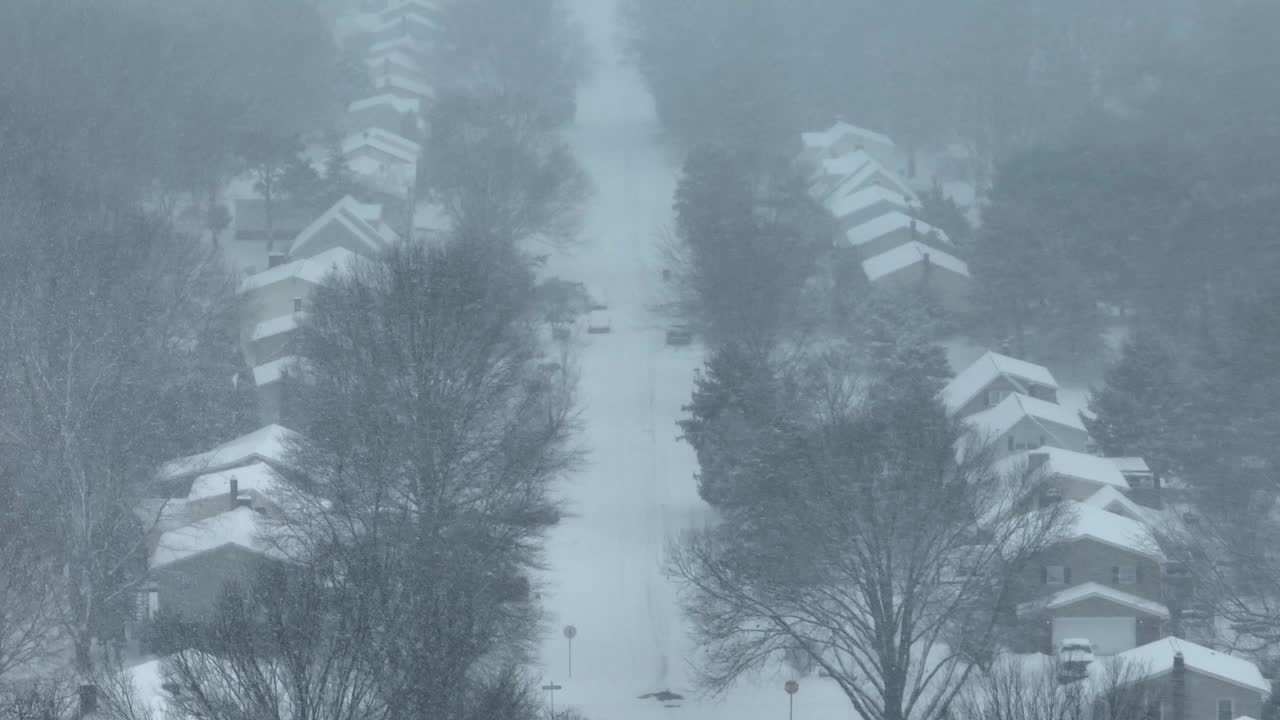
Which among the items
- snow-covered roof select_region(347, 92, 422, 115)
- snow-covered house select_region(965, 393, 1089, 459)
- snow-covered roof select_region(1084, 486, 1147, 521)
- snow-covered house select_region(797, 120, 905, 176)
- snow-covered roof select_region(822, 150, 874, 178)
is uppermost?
snow-covered roof select_region(347, 92, 422, 115)

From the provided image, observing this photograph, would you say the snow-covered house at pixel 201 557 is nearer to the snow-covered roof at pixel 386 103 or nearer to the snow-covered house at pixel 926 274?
the snow-covered house at pixel 926 274

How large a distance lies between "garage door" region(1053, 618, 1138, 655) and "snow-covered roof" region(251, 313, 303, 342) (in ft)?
46.6

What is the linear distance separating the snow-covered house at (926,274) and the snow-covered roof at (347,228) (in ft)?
32.0

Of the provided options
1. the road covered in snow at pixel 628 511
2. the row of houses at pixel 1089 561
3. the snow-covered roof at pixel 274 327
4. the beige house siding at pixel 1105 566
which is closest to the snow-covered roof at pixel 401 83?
the road covered in snow at pixel 628 511

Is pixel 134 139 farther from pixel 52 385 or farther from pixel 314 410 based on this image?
pixel 314 410

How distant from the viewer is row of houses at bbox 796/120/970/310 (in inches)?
1353

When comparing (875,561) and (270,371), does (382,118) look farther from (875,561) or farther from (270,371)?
(875,561)

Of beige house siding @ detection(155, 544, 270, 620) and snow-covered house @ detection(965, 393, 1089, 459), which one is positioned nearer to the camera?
beige house siding @ detection(155, 544, 270, 620)

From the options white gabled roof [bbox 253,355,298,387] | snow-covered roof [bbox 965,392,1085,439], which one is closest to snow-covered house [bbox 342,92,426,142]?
white gabled roof [bbox 253,355,298,387]

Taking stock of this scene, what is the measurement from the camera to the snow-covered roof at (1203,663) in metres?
18.0

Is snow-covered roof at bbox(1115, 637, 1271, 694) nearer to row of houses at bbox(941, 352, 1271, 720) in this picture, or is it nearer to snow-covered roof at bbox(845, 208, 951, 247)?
row of houses at bbox(941, 352, 1271, 720)

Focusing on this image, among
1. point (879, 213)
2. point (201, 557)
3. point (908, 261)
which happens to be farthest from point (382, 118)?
point (201, 557)

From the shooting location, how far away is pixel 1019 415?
2694cm

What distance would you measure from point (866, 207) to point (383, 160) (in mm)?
11924
